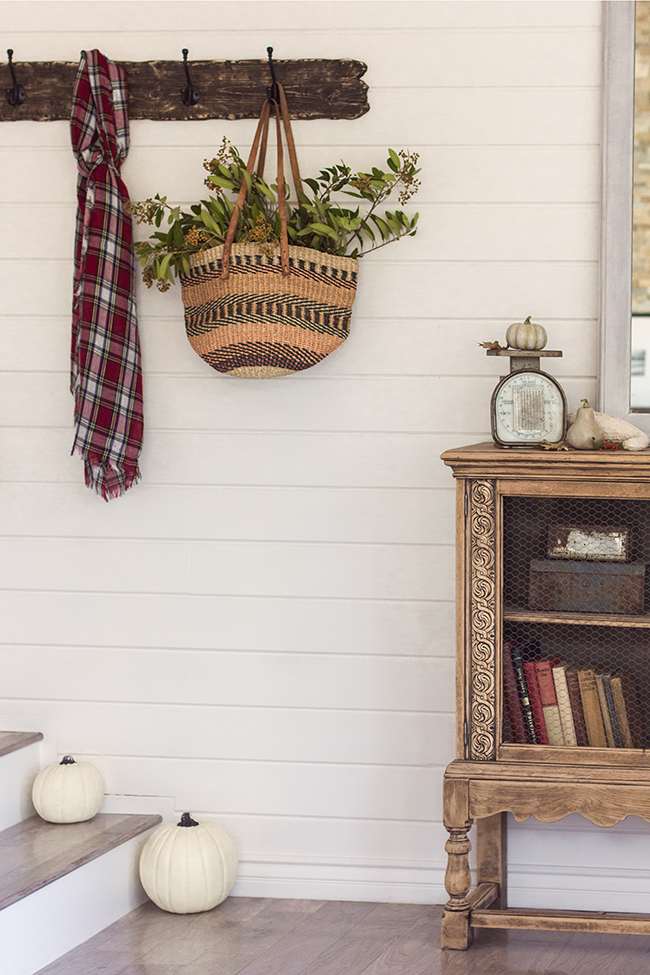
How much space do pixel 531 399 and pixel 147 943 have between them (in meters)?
1.50

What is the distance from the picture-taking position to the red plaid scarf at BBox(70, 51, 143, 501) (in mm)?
2504

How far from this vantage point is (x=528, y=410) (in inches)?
86.7

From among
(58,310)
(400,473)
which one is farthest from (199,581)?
(58,310)

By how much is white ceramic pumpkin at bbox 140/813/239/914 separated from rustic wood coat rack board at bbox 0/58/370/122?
1.77 m

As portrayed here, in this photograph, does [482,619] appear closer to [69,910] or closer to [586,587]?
[586,587]

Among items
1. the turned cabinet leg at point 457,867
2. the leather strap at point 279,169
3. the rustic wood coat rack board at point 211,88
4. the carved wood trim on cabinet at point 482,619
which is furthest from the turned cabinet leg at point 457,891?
the rustic wood coat rack board at point 211,88

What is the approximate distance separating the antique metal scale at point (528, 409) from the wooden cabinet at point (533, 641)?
5 cm

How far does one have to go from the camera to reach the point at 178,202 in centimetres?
258

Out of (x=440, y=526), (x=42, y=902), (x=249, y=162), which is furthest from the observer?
(x=440, y=526)

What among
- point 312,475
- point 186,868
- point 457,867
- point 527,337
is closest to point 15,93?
point 312,475

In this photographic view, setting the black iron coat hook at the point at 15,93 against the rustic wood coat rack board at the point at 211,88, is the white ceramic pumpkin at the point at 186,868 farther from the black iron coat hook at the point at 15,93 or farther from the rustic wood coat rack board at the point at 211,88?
the black iron coat hook at the point at 15,93

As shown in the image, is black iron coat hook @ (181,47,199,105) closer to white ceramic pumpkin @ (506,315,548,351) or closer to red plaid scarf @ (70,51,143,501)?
red plaid scarf @ (70,51,143,501)

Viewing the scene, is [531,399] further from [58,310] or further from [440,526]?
[58,310]

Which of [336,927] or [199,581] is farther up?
[199,581]
